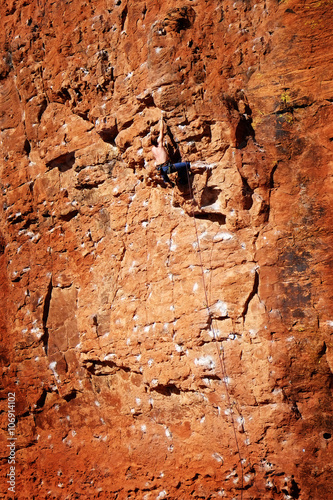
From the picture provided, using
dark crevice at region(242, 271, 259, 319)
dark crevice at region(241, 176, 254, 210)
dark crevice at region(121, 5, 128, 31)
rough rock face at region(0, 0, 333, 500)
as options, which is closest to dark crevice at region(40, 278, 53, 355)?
rough rock face at region(0, 0, 333, 500)

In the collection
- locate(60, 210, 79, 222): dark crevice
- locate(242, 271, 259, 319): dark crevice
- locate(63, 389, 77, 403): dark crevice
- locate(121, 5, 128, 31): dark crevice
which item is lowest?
locate(63, 389, 77, 403): dark crevice

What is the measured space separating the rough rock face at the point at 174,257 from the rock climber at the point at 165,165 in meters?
0.10

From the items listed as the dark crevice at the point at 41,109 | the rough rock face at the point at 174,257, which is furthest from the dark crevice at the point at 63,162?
→ the dark crevice at the point at 41,109

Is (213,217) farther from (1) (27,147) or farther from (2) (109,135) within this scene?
(1) (27,147)

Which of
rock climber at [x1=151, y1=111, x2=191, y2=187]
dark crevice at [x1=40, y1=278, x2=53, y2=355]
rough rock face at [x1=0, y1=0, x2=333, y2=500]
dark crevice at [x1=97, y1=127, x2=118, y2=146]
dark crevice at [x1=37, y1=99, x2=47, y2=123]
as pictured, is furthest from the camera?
dark crevice at [x1=37, y1=99, x2=47, y2=123]

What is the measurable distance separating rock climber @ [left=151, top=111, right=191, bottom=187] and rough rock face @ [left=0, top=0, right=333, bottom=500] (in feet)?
0.33

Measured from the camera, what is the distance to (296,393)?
4.23 metres

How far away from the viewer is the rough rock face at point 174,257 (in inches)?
170

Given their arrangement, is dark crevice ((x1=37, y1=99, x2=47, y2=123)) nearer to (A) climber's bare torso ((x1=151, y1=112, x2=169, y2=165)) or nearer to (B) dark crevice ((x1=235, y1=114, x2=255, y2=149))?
(A) climber's bare torso ((x1=151, y1=112, x2=169, y2=165))

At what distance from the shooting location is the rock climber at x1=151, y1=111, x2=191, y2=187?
479 centimetres

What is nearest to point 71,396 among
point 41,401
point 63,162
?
point 41,401

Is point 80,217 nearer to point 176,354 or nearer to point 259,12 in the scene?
point 176,354

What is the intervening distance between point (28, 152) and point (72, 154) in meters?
0.89

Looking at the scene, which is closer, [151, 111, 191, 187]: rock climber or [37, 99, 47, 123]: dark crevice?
[151, 111, 191, 187]: rock climber
